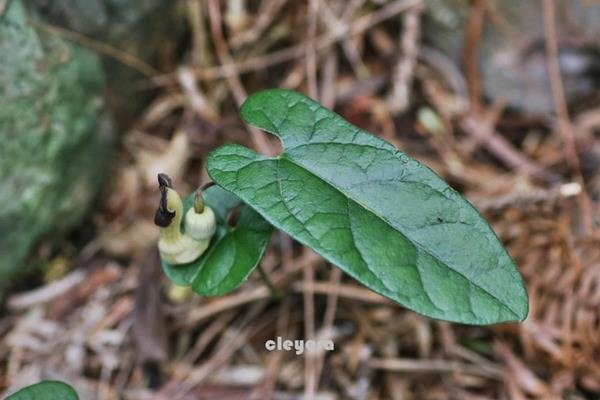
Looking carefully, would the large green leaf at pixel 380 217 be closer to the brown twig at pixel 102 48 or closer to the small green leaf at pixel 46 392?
the small green leaf at pixel 46 392

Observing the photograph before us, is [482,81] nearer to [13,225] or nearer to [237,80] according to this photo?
[237,80]

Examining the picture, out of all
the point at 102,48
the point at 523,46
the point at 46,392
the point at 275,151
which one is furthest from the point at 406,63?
the point at 46,392

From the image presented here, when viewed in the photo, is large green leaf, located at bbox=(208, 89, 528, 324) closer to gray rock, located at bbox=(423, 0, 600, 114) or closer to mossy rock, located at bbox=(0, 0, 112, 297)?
mossy rock, located at bbox=(0, 0, 112, 297)

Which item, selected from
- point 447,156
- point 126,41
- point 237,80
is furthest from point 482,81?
point 126,41

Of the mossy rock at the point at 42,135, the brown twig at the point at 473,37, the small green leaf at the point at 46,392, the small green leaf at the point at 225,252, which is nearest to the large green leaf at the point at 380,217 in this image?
the small green leaf at the point at 225,252

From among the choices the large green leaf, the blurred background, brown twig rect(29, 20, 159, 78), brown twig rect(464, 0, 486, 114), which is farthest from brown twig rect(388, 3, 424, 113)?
the large green leaf

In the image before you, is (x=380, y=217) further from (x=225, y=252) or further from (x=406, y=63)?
(x=406, y=63)
